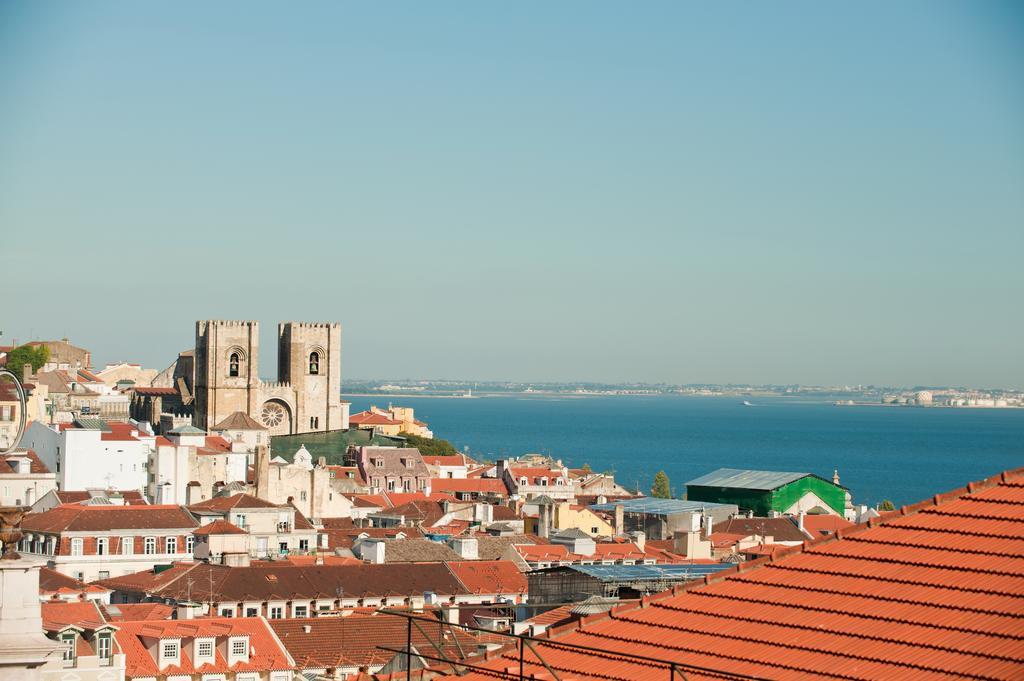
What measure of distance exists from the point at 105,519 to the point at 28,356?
2184 inches

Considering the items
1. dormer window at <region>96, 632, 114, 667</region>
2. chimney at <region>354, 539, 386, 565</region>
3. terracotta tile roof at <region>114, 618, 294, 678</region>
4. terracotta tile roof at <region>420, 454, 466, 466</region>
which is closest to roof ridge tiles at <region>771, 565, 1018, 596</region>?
dormer window at <region>96, 632, 114, 667</region>

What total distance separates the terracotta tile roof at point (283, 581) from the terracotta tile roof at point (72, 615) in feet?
23.2

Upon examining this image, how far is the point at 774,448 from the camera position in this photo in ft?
607

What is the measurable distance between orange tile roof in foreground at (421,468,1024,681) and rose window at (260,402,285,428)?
85557 millimetres

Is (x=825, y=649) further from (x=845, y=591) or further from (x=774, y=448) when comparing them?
(x=774, y=448)

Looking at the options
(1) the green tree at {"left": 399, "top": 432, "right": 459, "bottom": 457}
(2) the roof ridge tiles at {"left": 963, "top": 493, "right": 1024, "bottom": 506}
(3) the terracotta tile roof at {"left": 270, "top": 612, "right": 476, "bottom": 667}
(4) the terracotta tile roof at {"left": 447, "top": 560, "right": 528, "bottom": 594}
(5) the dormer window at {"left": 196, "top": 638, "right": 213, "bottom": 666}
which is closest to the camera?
(2) the roof ridge tiles at {"left": 963, "top": 493, "right": 1024, "bottom": 506}

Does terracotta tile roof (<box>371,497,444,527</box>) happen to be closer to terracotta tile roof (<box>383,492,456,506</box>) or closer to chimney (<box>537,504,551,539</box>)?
terracotta tile roof (<box>383,492,456,506</box>)

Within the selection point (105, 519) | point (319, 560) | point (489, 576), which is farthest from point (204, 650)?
point (105, 519)

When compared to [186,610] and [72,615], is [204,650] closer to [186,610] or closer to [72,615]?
[72,615]

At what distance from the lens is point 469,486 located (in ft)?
263

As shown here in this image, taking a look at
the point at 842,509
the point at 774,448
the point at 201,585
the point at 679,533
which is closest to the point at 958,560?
the point at 201,585

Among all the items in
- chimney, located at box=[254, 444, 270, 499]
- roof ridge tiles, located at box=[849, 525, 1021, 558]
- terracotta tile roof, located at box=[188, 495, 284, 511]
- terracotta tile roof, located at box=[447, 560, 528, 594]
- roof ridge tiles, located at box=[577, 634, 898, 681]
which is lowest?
terracotta tile roof, located at box=[447, 560, 528, 594]

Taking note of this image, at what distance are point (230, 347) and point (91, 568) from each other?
164 feet

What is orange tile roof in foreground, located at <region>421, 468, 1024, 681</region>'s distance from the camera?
7.77 m
